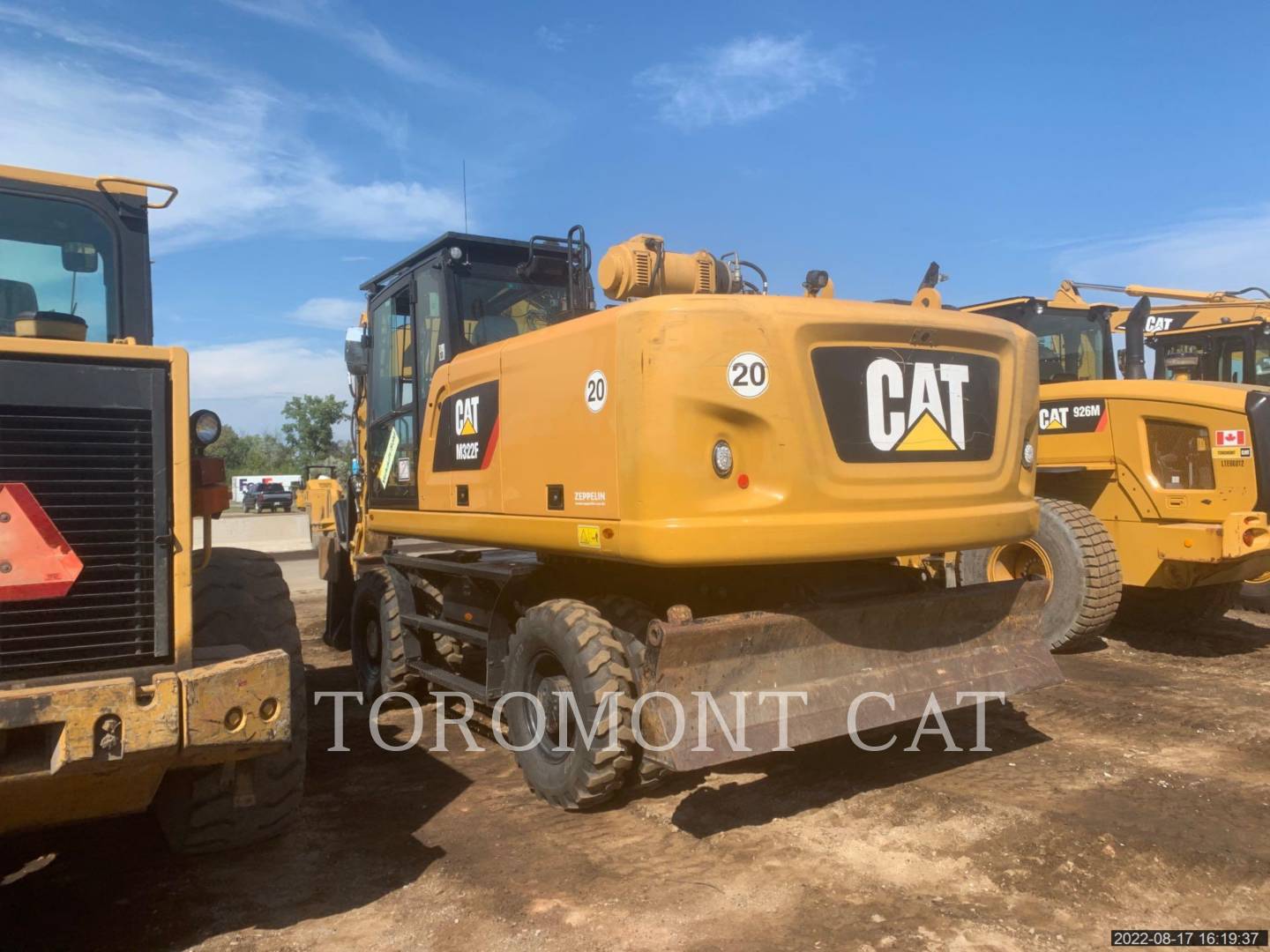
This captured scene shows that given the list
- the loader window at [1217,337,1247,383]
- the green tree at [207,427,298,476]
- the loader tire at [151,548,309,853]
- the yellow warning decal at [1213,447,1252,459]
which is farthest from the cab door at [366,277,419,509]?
the green tree at [207,427,298,476]

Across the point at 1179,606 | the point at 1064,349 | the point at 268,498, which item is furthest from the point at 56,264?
the point at 268,498

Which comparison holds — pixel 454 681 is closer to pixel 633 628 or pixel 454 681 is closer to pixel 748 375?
pixel 633 628

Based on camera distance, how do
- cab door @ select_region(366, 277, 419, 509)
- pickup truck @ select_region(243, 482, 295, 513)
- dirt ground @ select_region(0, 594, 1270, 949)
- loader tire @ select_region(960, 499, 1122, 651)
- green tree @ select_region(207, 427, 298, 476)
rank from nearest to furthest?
1. dirt ground @ select_region(0, 594, 1270, 949)
2. cab door @ select_region(366, 277, 419, 509)
3. loader tire @ select_region(960, 499, 1122, 651)
4. pickup truck @ select_region(243, 482, 295, 513)
5. green tree @ select_region(207, 427, 298, 476)

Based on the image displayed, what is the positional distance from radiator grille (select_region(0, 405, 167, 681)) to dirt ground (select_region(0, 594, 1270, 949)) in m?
1.04

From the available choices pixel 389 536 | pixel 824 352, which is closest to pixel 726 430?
pixel 824 352

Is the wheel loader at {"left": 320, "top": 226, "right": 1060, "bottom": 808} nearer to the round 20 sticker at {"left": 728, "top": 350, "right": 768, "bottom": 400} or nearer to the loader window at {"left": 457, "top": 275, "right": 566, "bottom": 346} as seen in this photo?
the round 20 sticker at {"left": 728, "top": 350, "right": 768, "bottom": 400}

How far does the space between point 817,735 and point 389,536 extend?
3826 mm

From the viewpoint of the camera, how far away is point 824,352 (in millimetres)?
4188

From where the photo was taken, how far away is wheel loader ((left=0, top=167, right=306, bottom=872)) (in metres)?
2.97

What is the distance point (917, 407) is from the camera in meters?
4.44

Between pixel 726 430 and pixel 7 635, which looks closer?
pixel 7 635

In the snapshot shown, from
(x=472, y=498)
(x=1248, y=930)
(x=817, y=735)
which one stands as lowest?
Result: (x=1248, y=930)

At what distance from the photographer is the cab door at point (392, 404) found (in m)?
6.32

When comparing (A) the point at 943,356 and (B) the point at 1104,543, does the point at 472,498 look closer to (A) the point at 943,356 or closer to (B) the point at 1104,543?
(A) the point at 943,356
